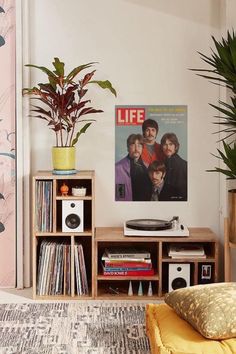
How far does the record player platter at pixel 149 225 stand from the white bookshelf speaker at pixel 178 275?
0.26m

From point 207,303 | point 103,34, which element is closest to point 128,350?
point 207,303

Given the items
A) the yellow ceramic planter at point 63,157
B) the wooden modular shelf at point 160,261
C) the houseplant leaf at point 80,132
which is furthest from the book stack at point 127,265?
the houseplant leaf at point 80,132

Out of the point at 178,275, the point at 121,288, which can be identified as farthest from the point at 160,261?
the point at 121,288

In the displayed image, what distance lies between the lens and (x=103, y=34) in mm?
4898

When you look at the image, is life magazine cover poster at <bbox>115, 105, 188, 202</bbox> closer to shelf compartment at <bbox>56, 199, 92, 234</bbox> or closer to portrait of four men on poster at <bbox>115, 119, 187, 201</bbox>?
portrait of four men on poster at <bbox>115, 119, 187, 201</bbox>

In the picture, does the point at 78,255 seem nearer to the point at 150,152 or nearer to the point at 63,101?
the point at 150,152

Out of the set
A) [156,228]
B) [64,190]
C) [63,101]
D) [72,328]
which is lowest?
[72,328]

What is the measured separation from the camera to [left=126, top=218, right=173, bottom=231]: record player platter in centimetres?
466

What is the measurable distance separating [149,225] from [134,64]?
1.16 m

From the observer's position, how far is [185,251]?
4.66 m

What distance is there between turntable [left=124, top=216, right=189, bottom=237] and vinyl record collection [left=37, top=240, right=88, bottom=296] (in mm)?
368

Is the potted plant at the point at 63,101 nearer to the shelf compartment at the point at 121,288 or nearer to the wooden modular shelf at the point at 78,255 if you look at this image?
the wooden modular shelf at the point at 78,255

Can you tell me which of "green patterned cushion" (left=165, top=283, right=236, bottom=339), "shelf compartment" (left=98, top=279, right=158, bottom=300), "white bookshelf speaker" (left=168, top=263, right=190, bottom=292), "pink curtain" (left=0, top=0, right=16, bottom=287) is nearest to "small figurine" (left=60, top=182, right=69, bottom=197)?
"pink curtain" (left=0, top=0, right=16, bottom=287)

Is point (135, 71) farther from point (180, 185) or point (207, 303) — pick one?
point (207, 303)
